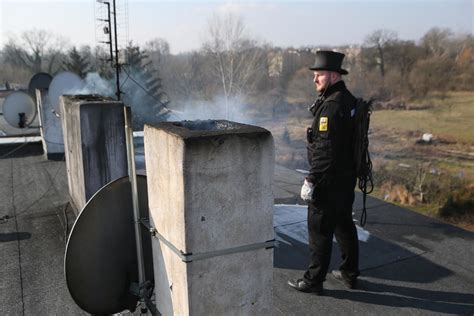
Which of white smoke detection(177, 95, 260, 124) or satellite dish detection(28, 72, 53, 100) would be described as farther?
white smoke detection(177, 95, 260, 124)

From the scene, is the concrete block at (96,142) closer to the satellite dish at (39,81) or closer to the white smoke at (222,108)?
the satellite dish at (39,81)

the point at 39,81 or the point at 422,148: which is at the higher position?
the point at 39,81

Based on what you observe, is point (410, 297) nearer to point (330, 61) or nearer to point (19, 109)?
point (330, 61)

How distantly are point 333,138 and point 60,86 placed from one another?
779 cm

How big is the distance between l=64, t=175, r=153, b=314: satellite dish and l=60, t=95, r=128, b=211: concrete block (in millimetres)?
2201

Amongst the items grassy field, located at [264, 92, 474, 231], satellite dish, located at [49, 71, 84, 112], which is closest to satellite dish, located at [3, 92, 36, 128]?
satellite dish, located at [49, 71, 84, 112]

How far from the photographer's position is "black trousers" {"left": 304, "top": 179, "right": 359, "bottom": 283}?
3139 millimetres

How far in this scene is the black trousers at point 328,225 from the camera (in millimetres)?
3139

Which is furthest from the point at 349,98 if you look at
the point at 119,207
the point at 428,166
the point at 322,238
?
the point at 428,166

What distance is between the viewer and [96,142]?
4.25m

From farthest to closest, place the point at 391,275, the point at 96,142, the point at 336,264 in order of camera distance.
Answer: the point at 96,142
the point at 336,264
the point at 391,275

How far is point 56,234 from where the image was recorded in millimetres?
4594

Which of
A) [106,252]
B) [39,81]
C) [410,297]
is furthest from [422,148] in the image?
[106,252]

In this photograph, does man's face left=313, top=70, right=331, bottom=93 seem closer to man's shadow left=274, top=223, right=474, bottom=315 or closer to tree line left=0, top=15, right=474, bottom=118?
man's shadow left=274, top=223, right=474, bottom=315
